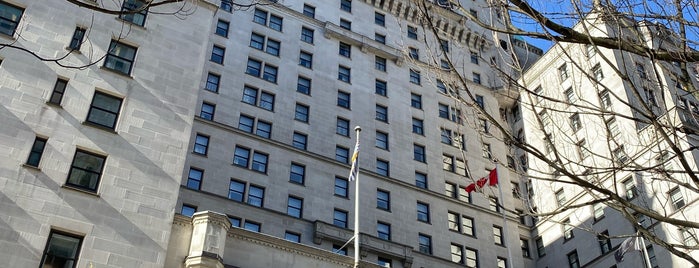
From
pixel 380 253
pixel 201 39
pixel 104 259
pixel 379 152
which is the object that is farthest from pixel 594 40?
pixel 379 152

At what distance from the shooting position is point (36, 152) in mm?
23688

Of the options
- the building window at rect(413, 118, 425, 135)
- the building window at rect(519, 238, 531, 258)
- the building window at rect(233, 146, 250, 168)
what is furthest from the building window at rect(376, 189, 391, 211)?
the building window at rect(519, 238, 531, 258)

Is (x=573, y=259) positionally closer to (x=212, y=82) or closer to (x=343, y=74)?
(x=343, y=74)

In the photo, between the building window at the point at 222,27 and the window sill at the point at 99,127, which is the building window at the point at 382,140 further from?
the window sill at the point at 99,127

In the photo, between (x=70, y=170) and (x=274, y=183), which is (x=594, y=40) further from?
(x=274, y=183)

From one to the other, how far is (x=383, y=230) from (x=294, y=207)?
23.6 ft

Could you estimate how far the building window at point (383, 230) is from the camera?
47.3 m

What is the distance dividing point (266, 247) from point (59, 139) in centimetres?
947

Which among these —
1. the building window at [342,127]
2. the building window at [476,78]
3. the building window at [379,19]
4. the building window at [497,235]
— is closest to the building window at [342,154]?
the building window at [342,127]

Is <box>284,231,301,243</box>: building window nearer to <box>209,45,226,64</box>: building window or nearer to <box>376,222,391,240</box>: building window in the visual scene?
<box>376,222,391,240</box>: building window

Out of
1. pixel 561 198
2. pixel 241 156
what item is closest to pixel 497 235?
pixel 561 198

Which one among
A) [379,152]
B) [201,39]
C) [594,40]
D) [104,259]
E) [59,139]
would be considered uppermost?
[379,152]

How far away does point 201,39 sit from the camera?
3055 centimetres

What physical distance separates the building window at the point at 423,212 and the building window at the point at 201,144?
684 inches
